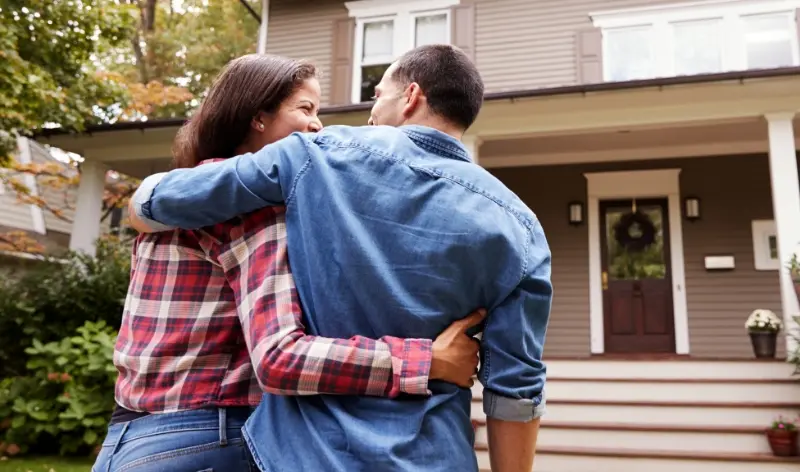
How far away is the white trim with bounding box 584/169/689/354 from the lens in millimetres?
8172

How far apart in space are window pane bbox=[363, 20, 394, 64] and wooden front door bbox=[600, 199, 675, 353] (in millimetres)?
Answer: 3999

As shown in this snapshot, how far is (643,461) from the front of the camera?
5.32 m

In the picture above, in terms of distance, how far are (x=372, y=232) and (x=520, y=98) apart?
6.21 meters

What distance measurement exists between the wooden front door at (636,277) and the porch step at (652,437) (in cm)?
276

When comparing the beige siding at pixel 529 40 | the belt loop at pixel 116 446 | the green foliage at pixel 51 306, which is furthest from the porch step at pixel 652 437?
the beige siding at pixel 529 40

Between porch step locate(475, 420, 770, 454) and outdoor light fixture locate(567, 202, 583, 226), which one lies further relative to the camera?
outdoor light fixture locate(567, 202, 583, 226)

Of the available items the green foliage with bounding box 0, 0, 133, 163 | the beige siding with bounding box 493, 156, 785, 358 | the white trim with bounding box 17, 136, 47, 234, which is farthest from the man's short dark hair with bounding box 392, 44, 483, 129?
the white trim with bounding box 17, 136, 47, 234

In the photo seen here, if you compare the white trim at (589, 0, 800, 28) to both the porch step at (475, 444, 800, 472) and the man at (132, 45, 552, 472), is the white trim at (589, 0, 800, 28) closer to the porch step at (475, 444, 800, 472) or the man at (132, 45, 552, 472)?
the porch step at (475, 444, 800, 472)

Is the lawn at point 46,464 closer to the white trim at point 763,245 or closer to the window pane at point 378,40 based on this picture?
the window pane at point 378,40

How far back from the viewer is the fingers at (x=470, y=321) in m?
1.04

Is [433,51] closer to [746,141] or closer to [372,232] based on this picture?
[372,232]

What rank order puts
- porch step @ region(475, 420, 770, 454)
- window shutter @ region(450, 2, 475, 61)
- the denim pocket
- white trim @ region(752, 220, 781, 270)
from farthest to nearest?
window shutter @ region(450, 2, 475, 61)
white trim @ region(752, 220, 781, 270)
porch step @ region(475, 420, 770, 454)
the denim pocket

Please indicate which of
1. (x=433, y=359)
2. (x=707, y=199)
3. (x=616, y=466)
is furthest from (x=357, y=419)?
(x=707, y=199)

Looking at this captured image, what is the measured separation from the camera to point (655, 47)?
8.57 m
